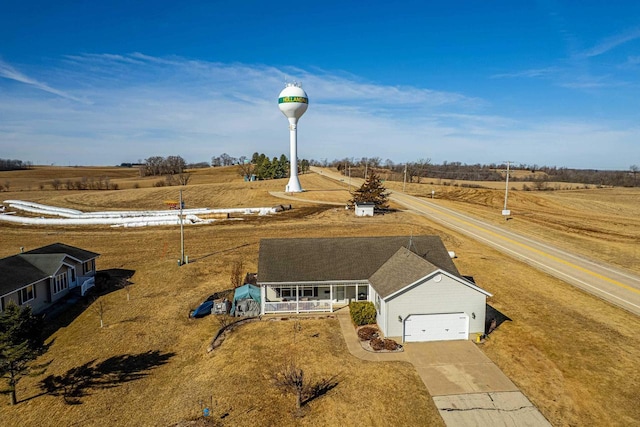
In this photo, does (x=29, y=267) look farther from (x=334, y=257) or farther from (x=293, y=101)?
(x=293, y=101)

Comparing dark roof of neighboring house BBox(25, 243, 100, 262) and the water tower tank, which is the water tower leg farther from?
dark roof of neighboring house BBox(25, 243, 100, 262)

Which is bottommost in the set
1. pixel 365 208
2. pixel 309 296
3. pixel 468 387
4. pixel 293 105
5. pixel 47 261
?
pixel 468 387

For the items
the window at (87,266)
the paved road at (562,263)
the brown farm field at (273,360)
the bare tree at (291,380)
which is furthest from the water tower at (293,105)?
the bare tree at (291,380)

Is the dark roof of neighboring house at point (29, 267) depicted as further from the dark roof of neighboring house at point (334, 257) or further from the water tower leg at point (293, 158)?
the water tower leg at point (293, 158)

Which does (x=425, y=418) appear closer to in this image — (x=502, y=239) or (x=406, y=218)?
(x=502, y=239)

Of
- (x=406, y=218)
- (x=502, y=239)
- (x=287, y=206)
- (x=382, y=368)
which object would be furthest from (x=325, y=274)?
(x=287, y=206)

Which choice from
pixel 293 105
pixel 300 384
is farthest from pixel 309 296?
pixel 293 105

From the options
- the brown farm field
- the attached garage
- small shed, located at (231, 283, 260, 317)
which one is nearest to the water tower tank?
the brown farm field
